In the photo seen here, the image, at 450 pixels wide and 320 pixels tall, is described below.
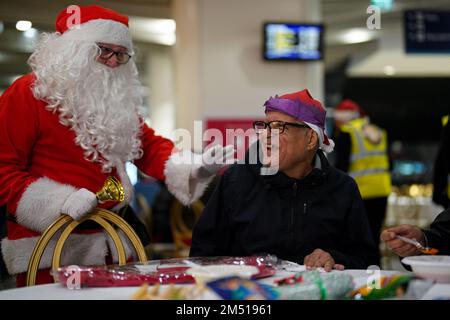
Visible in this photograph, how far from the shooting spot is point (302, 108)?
2055 mm

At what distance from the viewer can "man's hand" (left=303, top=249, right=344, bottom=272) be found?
1.80m

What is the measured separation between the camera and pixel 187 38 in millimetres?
5918

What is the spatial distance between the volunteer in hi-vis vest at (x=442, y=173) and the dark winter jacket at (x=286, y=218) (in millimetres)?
1848

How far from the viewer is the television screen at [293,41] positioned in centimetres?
577

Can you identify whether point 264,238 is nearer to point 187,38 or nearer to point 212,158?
point 212,158

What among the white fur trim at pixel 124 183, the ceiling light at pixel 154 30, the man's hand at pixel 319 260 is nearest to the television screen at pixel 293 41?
the ceiling light at pixel 154 30

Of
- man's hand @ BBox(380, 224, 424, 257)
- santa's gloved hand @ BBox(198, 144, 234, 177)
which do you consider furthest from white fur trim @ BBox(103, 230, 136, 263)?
man's hand @ BBox(380, 224, 424, 257)

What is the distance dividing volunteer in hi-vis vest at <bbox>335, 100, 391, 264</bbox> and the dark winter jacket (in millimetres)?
2730

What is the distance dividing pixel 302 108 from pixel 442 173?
220 cm

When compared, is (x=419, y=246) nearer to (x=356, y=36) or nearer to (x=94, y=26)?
(x=94, y=26)

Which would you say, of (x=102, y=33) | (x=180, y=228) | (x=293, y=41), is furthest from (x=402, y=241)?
(x=293, y=41)

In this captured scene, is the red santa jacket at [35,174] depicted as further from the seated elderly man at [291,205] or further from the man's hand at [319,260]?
the man's hand at [319,260]
